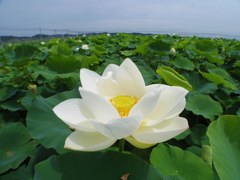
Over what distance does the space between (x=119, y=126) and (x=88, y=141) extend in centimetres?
10

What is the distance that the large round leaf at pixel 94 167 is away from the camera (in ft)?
1.93

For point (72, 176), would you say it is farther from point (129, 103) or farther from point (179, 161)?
point (179, 161)

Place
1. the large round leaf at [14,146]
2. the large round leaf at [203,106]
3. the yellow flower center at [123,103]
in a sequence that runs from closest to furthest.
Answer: the yellow flower center at [123,103] < the large round leaf at [14,146] < the large round leaf at [203,106]

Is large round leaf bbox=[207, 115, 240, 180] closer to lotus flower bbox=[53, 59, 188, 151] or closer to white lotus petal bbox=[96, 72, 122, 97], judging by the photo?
lotus flower bbox=[53, 59, 188, 151]

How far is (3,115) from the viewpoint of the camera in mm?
1676

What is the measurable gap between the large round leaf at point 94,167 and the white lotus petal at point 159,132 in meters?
0.05

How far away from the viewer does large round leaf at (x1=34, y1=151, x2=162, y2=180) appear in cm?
59

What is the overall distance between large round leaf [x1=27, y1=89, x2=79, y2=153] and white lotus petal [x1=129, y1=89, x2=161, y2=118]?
314mm

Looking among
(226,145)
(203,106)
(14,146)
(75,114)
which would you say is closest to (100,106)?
(75,114)

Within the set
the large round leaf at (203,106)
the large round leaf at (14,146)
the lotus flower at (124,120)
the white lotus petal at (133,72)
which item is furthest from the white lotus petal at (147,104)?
the large round leaf at (203,106)

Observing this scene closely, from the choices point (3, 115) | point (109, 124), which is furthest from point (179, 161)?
point (3, 115)

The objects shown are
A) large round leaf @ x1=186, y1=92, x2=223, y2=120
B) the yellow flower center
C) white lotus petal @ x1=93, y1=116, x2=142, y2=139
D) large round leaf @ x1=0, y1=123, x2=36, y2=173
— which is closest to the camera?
white lotus petal @ x1=93, y1=116, x2=142, y2=139

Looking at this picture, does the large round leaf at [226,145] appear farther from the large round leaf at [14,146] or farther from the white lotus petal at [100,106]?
the large round leaf at [14,146]

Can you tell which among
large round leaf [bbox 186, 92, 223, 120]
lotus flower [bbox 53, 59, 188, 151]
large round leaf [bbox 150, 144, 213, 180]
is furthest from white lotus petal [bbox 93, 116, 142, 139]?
large round leaf [bbox 186, 92, 223, 120]
